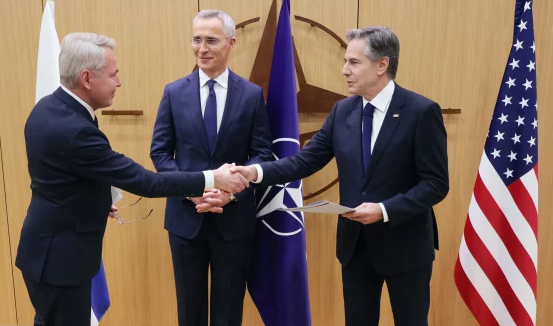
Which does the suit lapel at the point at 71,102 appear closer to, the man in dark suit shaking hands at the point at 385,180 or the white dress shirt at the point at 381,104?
the man in dark suit shaking hands at the point at 385,180

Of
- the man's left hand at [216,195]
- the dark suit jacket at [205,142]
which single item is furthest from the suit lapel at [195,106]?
the man's left hand at [216,195]

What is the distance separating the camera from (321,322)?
3.14 meters

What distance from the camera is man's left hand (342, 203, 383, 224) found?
1.83m

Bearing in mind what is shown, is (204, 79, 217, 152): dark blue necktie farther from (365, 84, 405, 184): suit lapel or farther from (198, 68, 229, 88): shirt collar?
(365, 84, 405, 184): suit lapel

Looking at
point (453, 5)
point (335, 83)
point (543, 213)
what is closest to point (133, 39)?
point (335, 83)

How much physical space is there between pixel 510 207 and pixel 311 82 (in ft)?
4.25

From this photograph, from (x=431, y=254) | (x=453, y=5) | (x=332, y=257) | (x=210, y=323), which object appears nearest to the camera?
(x=431, y=254)

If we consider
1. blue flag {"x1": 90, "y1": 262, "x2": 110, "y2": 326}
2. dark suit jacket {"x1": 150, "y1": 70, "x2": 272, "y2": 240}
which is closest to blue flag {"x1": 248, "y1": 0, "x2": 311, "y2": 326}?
dark suit jacket {"x1": 150, "y1": 70, "x2": 272, "y2": 240}

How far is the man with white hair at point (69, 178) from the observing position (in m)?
1.69

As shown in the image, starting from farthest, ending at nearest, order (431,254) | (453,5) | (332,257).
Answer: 1. (332,257)
2. (453,5)
3. (431,254)

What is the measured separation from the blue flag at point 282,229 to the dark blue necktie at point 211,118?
1.25 ft

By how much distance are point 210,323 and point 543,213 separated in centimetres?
212

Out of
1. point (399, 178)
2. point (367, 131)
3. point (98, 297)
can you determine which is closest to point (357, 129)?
point (367, 131)

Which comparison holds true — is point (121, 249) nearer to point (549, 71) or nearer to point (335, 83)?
point (335, 83)
